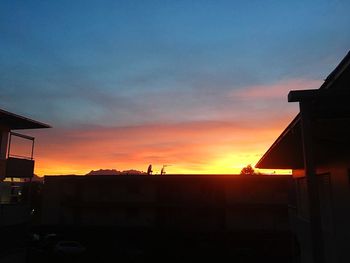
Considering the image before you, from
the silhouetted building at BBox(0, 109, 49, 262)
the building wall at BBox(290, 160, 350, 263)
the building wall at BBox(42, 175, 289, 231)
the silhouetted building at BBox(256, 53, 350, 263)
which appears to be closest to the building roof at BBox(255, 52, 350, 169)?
the silhouetted building at BBox(256, 53, 350, 263)

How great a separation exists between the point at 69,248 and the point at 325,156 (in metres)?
8.86

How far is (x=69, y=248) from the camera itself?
1202 cm

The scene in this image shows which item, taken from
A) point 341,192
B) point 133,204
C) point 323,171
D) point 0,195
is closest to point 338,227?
point 341,192

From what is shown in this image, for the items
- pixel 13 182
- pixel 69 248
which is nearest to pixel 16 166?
pixel 13 182

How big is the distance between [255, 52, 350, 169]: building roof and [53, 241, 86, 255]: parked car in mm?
6826

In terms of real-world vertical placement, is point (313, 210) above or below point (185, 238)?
above

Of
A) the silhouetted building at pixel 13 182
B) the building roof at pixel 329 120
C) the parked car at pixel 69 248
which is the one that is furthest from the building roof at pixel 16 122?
the building roof at pixel 329 120

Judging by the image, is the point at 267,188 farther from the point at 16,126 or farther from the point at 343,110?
the point at 16,126

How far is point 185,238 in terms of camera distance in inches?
456

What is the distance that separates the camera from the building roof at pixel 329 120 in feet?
18.8

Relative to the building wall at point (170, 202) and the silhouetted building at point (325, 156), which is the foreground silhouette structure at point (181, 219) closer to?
the building wall at point (170, 202)

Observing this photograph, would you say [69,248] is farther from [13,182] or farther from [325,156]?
[13,182]

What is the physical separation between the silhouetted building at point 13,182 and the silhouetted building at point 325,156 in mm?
20091

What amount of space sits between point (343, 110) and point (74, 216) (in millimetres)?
9011
